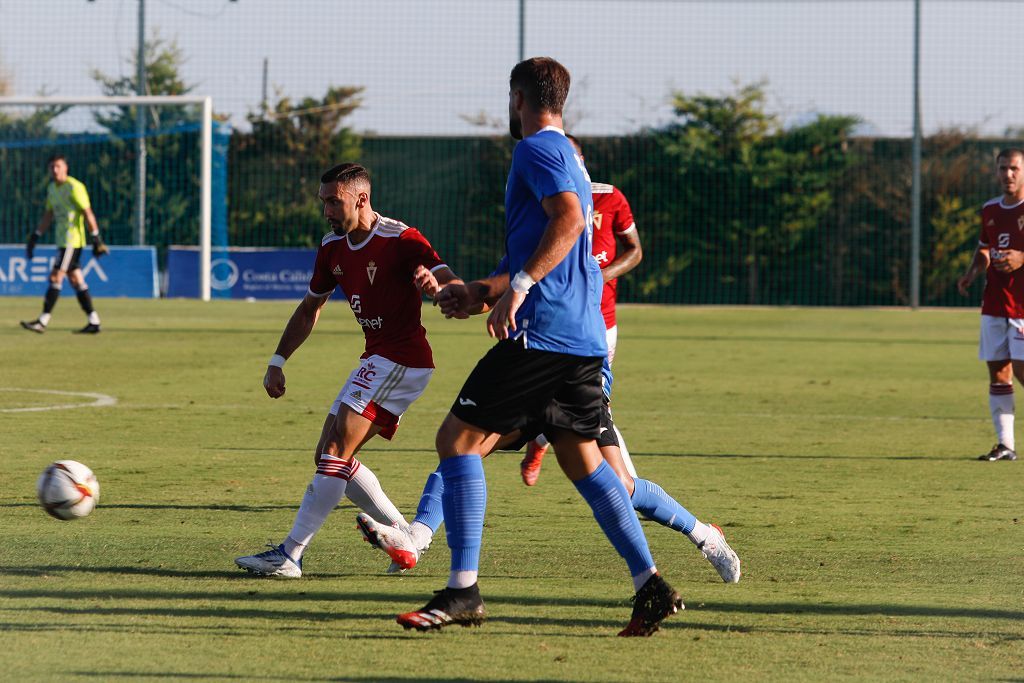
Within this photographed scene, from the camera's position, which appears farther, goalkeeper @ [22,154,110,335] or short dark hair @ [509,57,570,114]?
goalkeeper @ [22,154,110,335]

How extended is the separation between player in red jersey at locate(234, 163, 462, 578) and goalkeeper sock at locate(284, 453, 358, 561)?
40 mm

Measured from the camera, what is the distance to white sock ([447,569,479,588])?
4805 millimetres

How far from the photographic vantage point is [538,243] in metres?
4.79

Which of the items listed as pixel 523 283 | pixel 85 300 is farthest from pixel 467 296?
pixel 85 300

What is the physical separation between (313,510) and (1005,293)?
6.06 m

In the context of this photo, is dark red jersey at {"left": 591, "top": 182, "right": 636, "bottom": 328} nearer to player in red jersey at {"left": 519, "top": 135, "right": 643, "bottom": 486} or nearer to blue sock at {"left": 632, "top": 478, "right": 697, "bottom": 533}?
player in red jersey at {"left": 519, "top": 135, "right": 643, "bottom": 486}

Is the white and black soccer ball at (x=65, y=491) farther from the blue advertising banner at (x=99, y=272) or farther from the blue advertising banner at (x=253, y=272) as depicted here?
the blue advertising banner at (x=253, y=272)

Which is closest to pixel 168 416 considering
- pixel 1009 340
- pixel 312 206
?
pixel 1009 340

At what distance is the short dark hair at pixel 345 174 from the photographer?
5926mm

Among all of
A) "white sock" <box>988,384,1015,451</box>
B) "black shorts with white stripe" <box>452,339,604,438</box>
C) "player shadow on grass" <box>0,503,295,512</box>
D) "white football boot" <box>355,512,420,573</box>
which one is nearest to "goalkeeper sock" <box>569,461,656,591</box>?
"black shorts with white stripe" <box>452,339,604,438</box>

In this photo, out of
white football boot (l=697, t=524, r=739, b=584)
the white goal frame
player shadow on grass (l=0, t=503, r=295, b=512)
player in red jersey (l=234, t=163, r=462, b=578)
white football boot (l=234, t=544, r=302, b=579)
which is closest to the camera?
white football boot (l=697, t=524, r=739, b=584)

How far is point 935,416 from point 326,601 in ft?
26.7

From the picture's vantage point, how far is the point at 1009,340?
9.91 meters

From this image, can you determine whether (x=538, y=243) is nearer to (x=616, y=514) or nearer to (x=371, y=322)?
(x=616, y=514)
